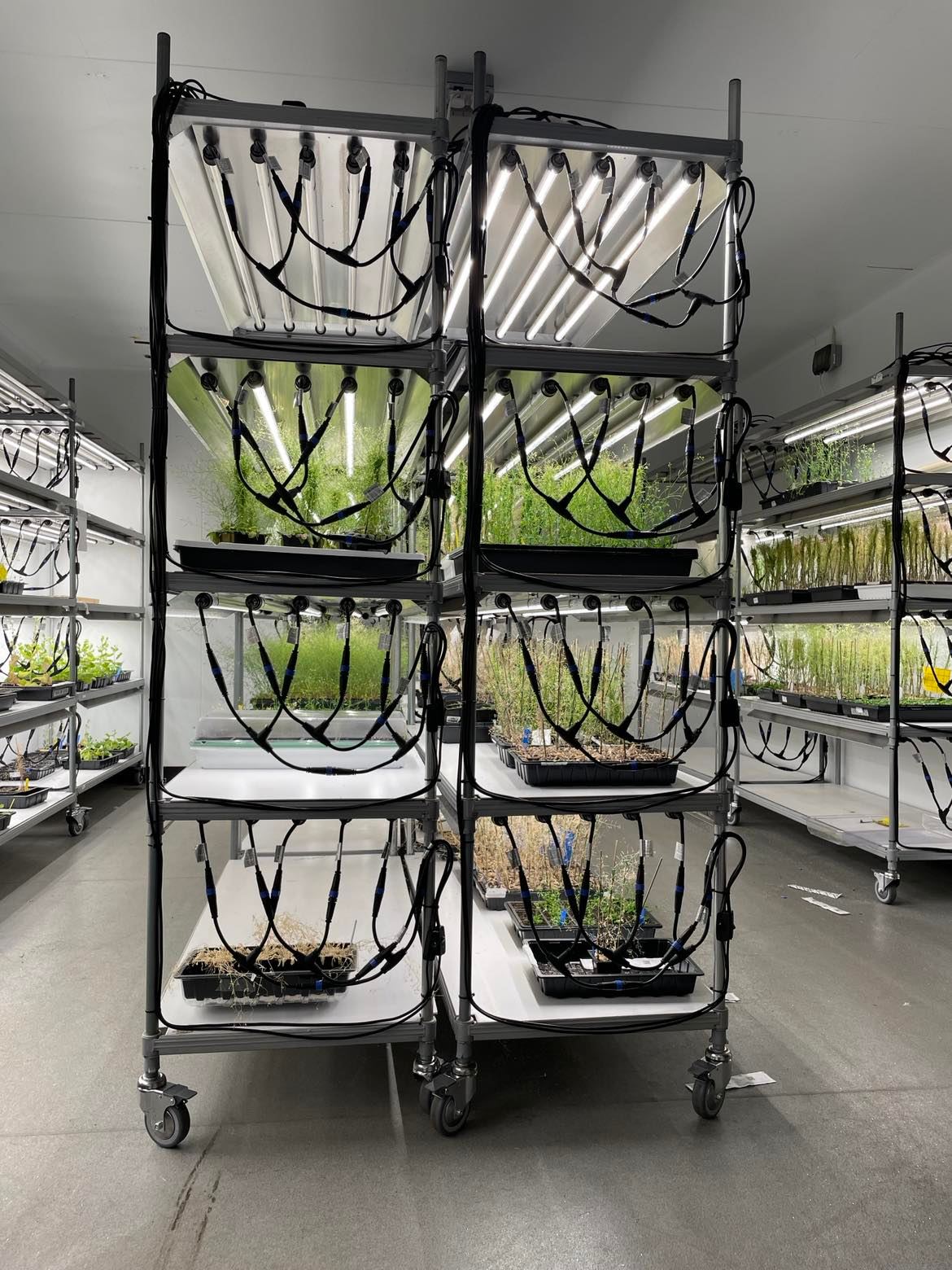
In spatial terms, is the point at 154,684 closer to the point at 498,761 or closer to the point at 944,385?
the point at 498,761

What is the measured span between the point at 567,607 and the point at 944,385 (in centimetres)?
264

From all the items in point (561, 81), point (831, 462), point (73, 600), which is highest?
point (561, 81)

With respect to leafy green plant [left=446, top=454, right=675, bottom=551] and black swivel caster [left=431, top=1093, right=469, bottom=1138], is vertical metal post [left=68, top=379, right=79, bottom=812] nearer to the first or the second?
leafy green plant [left=446, top=454, right=675, bottom=551]

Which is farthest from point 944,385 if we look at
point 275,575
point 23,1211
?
point 23,1211

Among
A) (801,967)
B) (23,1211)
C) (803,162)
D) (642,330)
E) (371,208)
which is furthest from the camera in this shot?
(642,330)

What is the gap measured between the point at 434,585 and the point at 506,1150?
135 centimetres

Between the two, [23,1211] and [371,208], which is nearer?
[23,1211]

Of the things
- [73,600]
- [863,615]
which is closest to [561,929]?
[863,615]

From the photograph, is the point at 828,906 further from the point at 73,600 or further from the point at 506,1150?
the point at 73,600

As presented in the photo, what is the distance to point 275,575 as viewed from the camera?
2.10m

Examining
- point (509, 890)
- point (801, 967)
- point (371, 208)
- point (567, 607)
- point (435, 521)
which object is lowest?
point (801, 967)

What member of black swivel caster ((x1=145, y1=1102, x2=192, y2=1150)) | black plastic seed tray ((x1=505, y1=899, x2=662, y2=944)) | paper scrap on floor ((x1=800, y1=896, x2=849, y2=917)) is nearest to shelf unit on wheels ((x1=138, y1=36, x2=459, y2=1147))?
black swivel caster ((x1=145, y1=1102, x2=192, y2=1150))

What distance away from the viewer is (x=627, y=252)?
2.35 m

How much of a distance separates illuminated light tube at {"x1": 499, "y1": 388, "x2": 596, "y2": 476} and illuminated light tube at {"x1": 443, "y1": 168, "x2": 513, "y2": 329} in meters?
0.40
